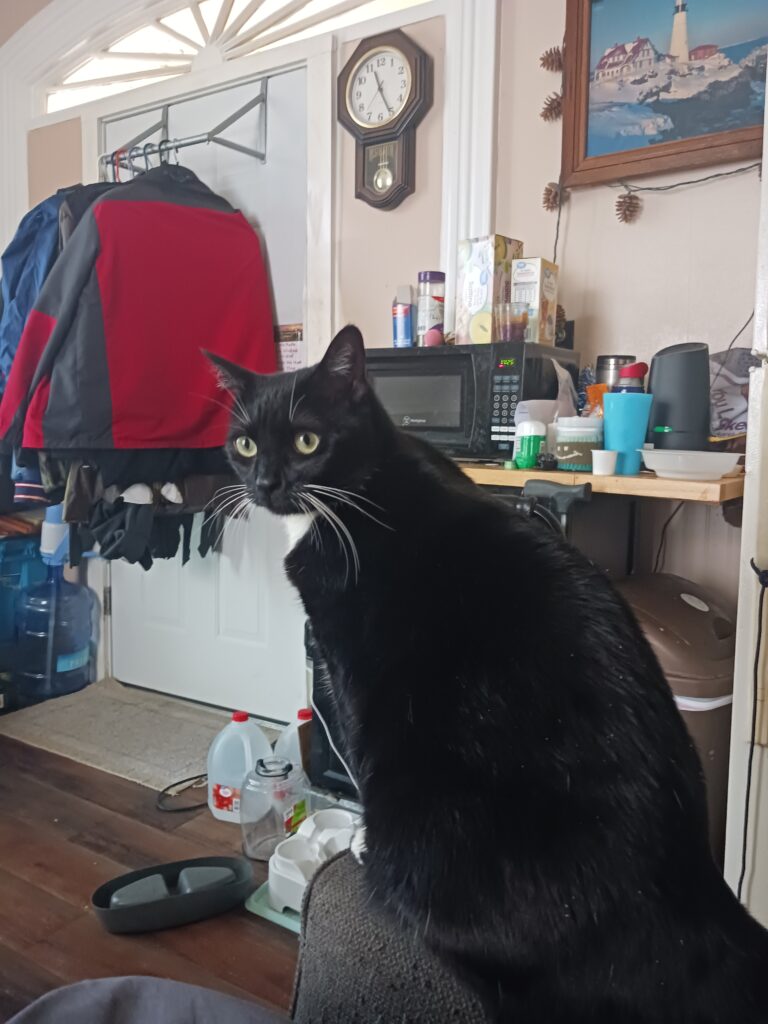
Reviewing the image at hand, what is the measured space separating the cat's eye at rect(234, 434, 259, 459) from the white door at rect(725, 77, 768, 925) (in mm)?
708

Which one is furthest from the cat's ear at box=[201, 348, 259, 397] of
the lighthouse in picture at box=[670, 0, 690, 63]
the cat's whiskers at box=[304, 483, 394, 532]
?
the lighthouse in picture at box=[670, 0, 690, 63]

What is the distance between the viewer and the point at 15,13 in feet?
9.09

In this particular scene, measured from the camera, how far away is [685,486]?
3.95 feet

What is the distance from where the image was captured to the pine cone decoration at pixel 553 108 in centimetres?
176

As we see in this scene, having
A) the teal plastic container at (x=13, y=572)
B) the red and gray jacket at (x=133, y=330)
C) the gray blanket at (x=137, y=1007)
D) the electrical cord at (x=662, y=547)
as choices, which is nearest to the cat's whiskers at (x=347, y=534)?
the gray blanket at (x=137, y=1007)

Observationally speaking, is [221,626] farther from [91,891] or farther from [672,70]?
[672,70]

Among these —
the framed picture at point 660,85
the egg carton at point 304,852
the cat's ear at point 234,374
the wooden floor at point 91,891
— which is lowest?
the wooden floor at point 91,891

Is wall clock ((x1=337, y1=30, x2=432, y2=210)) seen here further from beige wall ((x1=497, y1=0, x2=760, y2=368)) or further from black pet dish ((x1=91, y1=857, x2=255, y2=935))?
black pet dish ((x1=91, y1=857, x2=255, y2=935))

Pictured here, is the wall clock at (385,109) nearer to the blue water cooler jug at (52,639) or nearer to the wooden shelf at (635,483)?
the wooden shelf at (635,483)

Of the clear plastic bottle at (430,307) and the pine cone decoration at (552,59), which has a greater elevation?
the pine cone decoration at (552,59)

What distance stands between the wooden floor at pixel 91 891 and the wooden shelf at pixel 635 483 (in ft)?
3.23

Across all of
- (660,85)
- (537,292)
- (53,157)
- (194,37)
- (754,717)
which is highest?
(194,37)

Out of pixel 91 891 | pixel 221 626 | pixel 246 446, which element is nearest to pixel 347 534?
pixel 246 446

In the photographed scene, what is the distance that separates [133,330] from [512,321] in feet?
3.10
